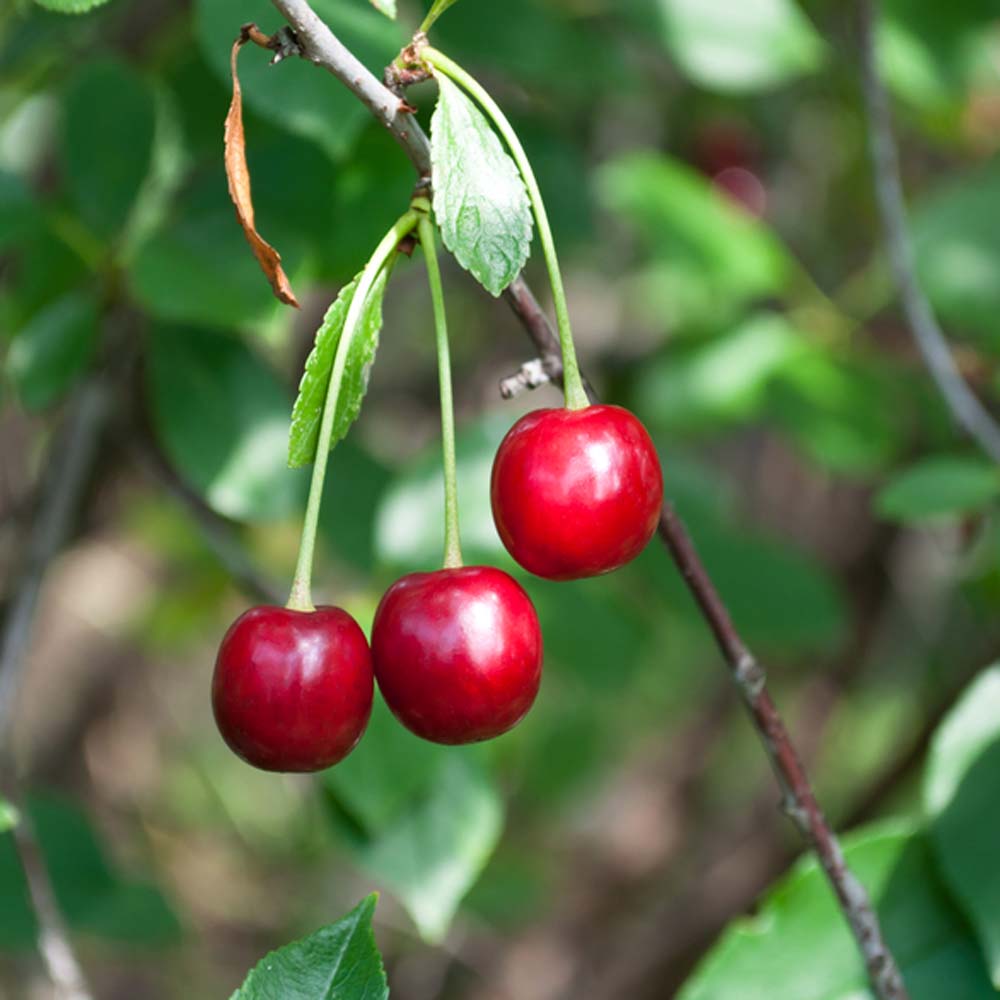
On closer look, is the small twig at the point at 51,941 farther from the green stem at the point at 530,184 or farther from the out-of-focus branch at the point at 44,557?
the green stem at the point at 530,184

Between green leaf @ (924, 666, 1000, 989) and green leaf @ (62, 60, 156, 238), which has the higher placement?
green leaf @ (62, 60, 156, 238)

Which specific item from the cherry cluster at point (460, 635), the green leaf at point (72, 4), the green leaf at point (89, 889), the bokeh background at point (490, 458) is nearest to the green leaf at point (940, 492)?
the bokeh background at point (490, 458)

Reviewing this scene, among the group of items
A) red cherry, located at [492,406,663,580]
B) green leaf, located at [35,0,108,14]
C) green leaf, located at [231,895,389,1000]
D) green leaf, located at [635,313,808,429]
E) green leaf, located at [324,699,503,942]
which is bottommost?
green leaf, located at [635,313,808,429]

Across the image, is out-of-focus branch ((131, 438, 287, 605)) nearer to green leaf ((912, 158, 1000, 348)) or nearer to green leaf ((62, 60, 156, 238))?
green leaf ((62, 60, 156, 238))

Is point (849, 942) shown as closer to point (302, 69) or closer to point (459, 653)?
point (459, 653)

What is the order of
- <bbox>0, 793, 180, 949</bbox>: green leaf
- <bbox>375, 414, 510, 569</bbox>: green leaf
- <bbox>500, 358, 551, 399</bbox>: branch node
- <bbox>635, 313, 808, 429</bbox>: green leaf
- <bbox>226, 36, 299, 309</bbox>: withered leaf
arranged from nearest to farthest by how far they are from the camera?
<bbox>226, 36, 299, 309</bbox>: withered leaf, <bbox>500, 358, 551, 399</bbox>: branch node, <bbox>375, 414, 510, 569</bbox>: green leaf, <bbox>0, 793, 180, 949</bbox>: green leaf, <bbox>635, 313, 808, 429</bbox>: green leaf

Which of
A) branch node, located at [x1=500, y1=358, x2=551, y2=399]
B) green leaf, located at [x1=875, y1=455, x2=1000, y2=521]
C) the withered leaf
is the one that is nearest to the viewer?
the withered leaf

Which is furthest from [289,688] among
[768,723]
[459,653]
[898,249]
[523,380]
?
[898,249]

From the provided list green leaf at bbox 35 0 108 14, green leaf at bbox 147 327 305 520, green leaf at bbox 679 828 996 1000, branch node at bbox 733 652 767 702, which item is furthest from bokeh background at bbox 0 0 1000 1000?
branch node at bbox 733 652 767 702

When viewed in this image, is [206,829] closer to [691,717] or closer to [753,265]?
[691,717]
